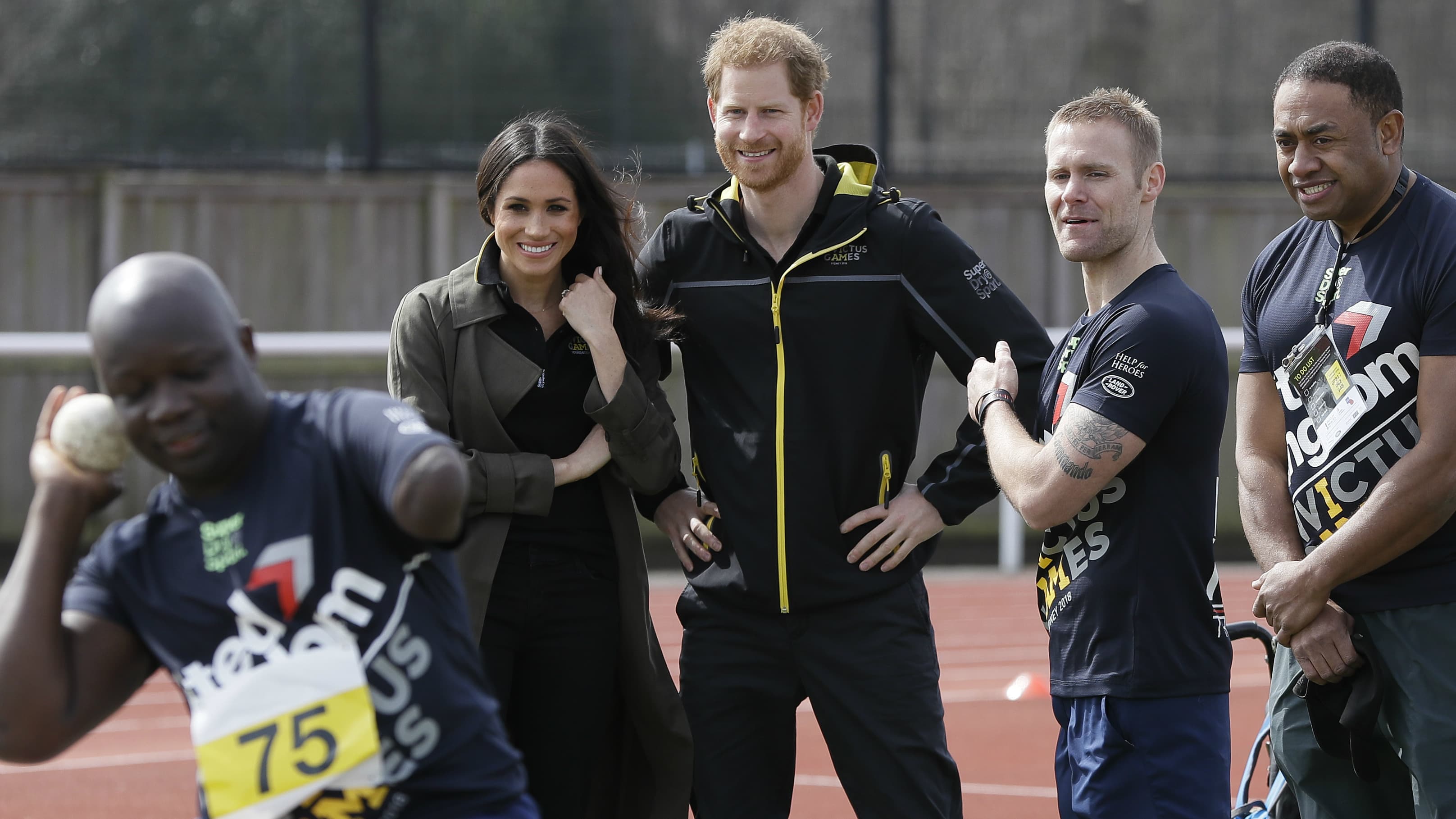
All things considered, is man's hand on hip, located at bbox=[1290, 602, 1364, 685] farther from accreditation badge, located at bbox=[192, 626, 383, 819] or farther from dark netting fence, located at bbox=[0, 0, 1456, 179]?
dark netting fence, located at bbox=[0, 0, 1456, 179]

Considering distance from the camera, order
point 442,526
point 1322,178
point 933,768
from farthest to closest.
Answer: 1. point 933,768
2. point 1322,178
3. point 442,526

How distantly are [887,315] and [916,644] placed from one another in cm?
78

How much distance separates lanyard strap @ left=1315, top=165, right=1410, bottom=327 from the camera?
3.08m

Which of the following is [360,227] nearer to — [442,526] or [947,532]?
[947,532]

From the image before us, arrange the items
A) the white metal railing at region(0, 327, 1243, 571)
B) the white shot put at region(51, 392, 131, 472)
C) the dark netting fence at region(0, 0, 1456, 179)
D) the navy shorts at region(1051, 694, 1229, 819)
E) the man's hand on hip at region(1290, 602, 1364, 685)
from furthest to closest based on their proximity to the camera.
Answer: the dark netting fence at region(0, 0, 1456, 179) → the white metal railing at region(0, 327, 1243, 571) → the man's hand on hip at region(1290, 602, 1364, 685) → the navy shorts at region(1051, 694, 1229, 819) → the white shot put at region(51, 392, 131, 472)

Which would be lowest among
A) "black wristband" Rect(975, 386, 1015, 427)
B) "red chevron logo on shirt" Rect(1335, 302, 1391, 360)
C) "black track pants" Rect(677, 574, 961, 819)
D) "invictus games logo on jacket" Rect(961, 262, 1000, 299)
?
"black track pants" Rect(677, 574, 961, 819)

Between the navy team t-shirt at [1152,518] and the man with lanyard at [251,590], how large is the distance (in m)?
1.39

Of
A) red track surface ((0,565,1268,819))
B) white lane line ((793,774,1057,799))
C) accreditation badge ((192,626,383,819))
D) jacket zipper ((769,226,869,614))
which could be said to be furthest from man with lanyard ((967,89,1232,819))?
white lane line ((793,774,1057,799))

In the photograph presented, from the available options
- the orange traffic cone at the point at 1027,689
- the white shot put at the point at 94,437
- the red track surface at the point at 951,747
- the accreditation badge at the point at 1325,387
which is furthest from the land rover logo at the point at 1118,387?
the orange traffic cone at the point at 1027,689

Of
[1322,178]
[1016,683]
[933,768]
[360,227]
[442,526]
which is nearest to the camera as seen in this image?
[442,526]

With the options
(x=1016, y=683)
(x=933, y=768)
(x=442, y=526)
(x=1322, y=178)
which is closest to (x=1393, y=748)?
(x=933, y=768)

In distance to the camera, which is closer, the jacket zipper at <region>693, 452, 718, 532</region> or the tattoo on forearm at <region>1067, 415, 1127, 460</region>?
the tattoo on forearm at <region>1067, 415, 1127, 460</region>

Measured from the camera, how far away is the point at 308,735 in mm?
2008

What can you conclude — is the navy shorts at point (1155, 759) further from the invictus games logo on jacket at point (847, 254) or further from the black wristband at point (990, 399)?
the invictus games logo on jacket at point (847, 254)
